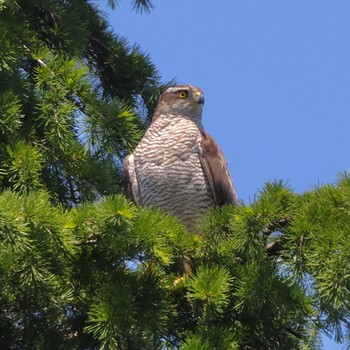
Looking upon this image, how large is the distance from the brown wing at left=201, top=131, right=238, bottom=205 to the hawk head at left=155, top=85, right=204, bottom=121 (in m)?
0.58

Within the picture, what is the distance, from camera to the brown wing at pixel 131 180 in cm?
692

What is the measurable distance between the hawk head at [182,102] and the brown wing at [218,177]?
0.58 m

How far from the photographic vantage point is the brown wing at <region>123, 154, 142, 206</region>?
692 cm

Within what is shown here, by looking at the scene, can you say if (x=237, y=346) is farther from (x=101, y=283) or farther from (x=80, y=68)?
(x=80, y=68)

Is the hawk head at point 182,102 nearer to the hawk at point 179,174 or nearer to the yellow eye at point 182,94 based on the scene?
the yellow eye at point 182,94

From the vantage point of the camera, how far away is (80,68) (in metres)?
6.55

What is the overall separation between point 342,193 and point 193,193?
1996 millimetres

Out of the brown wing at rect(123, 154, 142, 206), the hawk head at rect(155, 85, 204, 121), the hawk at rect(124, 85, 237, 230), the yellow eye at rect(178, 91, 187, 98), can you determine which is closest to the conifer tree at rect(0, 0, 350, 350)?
the hawk at rect(124, 85, 237, 230)

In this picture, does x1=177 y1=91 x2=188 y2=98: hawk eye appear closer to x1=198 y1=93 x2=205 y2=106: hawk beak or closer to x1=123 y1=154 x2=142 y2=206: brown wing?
x1=198 y1=93 x2=205 y2=106: hawk beak

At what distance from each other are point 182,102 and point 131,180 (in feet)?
2.62

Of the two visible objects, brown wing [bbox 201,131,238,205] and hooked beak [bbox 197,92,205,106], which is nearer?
brown wing [bbox 201,131,238,205]

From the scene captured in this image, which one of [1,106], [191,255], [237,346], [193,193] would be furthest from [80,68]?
[237,346]

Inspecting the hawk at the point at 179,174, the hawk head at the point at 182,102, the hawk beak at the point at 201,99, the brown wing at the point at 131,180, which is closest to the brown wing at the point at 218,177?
the hawk at the point at 179,174

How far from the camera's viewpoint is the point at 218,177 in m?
6.74
